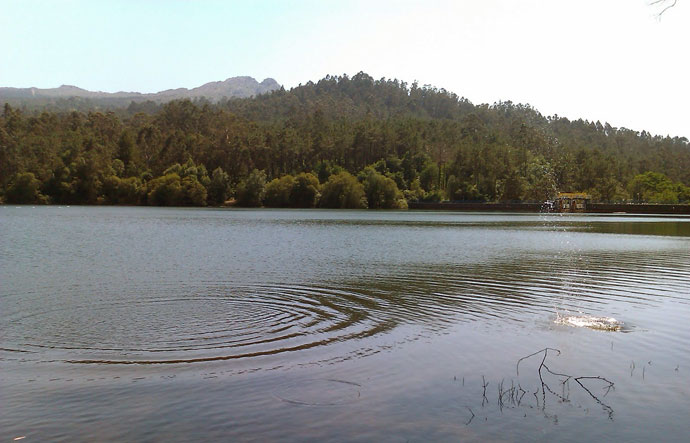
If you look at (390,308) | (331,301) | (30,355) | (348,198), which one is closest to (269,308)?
(331,301)

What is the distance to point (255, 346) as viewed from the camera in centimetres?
1428

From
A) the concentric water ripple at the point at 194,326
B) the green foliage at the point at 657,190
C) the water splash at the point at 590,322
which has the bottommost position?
the concentric water ripple at the point at 194,326

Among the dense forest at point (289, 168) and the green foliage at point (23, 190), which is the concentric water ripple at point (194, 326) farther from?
the green foliage at point (23, 190)

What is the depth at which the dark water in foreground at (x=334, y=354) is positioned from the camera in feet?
31.6

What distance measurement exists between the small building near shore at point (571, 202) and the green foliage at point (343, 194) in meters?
46.9

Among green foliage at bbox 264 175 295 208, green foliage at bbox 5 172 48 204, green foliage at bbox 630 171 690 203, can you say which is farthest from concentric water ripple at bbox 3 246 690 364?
green foliage at bbox 5 172 48 204

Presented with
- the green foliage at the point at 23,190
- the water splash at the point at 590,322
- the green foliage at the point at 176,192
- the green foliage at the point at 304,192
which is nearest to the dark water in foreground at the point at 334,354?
the water splash at the point at 590,322

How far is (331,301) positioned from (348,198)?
400ft

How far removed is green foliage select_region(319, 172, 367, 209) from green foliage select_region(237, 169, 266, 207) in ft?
50.3

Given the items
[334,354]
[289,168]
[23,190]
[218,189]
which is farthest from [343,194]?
[334,354]

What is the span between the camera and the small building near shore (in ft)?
477

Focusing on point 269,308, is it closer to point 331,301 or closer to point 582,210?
point 331,301

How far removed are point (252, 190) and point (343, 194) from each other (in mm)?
23133

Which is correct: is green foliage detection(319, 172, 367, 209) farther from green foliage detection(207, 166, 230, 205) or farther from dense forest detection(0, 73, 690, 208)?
green foliage detection(207, 166, 230, 205)
